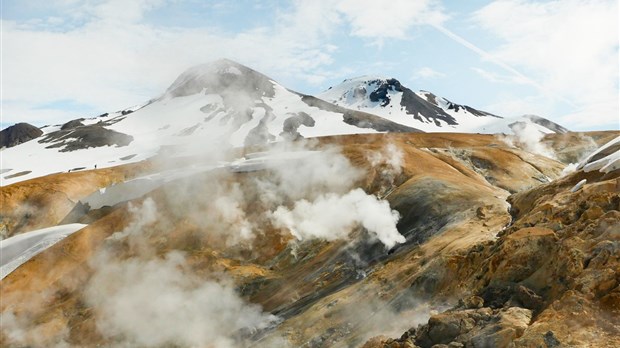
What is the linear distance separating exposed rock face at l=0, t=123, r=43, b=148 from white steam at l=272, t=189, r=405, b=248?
596 feet

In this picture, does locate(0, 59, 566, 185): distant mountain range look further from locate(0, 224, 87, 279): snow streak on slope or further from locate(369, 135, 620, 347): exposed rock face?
locate(369, 135, 620, 347): exposed rock face

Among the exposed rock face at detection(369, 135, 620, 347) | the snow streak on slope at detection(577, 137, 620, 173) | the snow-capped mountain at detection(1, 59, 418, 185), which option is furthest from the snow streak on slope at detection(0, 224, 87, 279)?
the snow-capped mountain at detection(1, 59, 418, 185)

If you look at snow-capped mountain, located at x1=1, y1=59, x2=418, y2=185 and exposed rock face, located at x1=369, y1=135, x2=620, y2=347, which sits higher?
exposed rock face, located at x1=369, y1=135, x2=620, y2=347

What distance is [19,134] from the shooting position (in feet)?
636

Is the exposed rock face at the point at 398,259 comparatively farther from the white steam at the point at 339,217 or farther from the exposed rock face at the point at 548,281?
the white steam at the point at 339,217

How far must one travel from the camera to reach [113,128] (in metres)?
178

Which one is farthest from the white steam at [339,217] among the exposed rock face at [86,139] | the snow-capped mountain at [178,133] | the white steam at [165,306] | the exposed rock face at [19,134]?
the exposed rock face at [19,134]

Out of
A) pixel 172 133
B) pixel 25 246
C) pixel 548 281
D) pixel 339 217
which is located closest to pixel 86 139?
pixel 172 133

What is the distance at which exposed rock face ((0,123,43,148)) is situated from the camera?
191m

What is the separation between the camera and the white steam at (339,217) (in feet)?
111

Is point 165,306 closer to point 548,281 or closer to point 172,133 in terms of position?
point 548,281

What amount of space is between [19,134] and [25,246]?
560 feet

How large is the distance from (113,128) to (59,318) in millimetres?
150283

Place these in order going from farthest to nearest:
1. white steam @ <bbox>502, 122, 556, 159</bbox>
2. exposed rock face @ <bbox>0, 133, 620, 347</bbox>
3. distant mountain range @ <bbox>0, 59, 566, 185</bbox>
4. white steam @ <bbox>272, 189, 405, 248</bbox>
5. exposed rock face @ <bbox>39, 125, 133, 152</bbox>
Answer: exposed rock face @ <bbox>39, 125, 133, 152</bbox>, distant mountain range @ <bbox>0, 59, 566, 185</bbox>, white steam @ <bbox>502, 122, 556, 159</bbox>, white steam @ <bbox>272, 189, 405, 248</bbox>, exposed rock face @ <bbox>0, 133, 620, 347</bbox>
